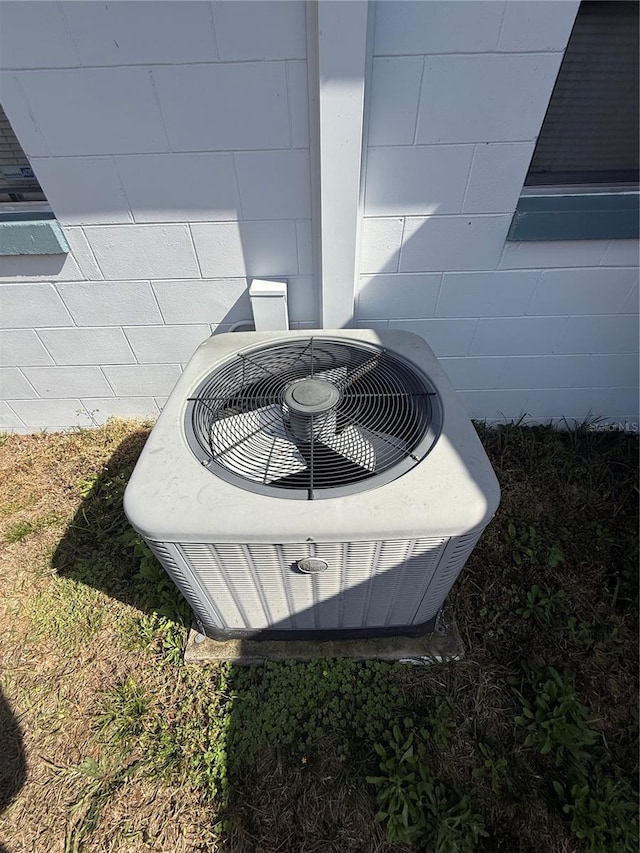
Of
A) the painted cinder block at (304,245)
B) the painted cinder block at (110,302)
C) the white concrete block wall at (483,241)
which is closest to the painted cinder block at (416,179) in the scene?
the white concrete block wall at (483,241)

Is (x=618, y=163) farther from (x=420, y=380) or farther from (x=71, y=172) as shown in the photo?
(x=71, y=172)

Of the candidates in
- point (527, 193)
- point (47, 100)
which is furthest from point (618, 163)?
point (47, 100)

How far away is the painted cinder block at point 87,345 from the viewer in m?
2.04

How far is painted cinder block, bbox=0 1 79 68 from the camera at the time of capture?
1241 millimetres

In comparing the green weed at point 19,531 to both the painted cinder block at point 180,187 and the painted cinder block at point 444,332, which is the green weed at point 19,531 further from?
the painted cinder block at point 444,332

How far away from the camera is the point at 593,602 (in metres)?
1.69

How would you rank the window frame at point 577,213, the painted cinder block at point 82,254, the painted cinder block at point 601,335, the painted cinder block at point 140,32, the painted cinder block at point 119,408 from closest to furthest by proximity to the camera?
1. the painted cinder block at point 140,32
2. the window frame at point 577,213
3. the painted cinder block at point 82,254
4. the painted cinder block at point 601,335
5. the painted cinder block at point 119,408

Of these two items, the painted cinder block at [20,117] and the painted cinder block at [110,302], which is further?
the painted cinder block at [110,302]

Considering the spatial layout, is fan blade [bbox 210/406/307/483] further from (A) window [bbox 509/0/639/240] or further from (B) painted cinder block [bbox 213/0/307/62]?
(A) window [bbox 509/0/639/240]

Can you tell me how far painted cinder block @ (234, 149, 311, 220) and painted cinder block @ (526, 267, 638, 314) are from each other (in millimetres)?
1092

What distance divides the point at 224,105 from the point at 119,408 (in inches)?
63.7

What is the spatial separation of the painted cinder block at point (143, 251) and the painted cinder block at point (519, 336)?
1.36 metres

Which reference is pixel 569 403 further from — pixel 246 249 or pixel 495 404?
pixel 246 249

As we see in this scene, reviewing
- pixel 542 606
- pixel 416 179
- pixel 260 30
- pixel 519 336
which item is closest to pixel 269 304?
pixel 416 179
